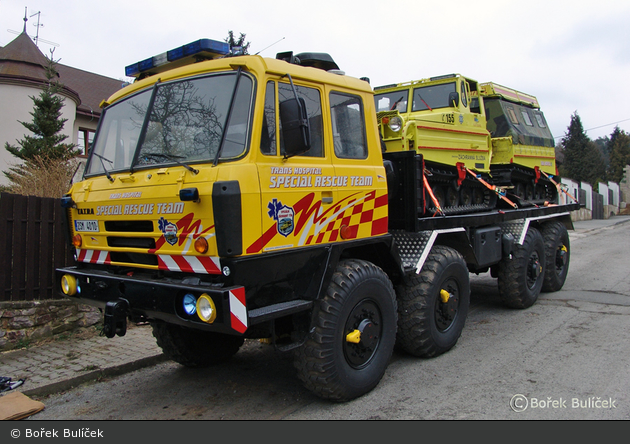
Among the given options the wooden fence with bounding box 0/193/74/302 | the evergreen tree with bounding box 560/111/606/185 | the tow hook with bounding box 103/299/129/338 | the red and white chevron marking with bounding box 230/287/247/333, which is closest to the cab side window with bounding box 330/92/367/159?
the red and white chevron marking with bounding box 230/287/247/333

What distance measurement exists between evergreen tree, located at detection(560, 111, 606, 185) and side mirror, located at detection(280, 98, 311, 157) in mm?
45573

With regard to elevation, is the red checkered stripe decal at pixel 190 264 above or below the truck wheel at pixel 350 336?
above

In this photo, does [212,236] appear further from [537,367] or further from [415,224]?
[537,367]

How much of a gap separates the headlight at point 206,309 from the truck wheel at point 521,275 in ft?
17.2

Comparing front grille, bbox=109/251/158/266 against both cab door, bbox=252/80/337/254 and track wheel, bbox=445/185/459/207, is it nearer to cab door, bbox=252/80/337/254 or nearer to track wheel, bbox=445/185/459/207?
cab door, bbox=252/80/337/254

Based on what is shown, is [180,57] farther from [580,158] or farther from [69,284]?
[580,158]

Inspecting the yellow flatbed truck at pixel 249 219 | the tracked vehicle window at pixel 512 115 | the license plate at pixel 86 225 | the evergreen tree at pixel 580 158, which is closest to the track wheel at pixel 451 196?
the yellow flatbed truck at pixel 249 219

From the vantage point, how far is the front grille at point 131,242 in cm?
374

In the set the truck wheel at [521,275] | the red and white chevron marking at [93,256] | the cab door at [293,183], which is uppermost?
the cab door at [293,183]

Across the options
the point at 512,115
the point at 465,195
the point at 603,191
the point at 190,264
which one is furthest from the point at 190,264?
the point at 603,191

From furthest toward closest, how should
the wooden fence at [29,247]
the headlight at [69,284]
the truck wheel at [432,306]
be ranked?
the wooden fence at [29,247] → the truck wheel at [432,306] → the headlight at [69,284]

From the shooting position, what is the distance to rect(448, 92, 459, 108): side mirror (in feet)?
24.8

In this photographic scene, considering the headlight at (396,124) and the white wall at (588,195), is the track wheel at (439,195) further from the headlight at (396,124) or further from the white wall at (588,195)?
the white wall at (588,195)

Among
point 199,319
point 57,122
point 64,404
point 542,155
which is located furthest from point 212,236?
point 57,122
